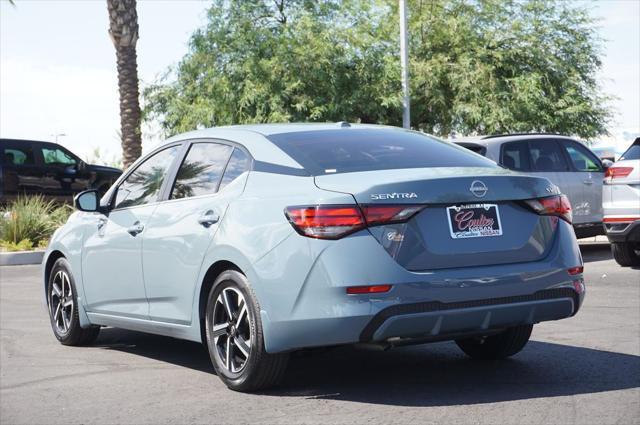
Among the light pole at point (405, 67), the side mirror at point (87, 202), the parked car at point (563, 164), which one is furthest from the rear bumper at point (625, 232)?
the light pole at point (405, 67)

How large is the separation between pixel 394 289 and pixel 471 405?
776mm

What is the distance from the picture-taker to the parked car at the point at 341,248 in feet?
19.6

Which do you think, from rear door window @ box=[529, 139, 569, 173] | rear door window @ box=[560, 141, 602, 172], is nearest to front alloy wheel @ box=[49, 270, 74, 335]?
rear door window @ box=[529, 139, 569, 173]

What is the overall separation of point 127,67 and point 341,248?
63.2ft

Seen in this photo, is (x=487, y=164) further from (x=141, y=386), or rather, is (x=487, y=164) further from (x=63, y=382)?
(x=63, y=382)

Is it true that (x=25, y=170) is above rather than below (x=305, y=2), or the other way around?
below

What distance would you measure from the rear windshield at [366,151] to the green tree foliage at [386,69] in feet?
68.7

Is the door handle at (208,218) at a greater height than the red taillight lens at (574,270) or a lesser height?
greater

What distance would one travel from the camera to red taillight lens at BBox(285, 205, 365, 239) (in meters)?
5.96

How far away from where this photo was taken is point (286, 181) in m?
6.42

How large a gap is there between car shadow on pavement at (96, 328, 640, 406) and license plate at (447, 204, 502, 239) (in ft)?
3.04

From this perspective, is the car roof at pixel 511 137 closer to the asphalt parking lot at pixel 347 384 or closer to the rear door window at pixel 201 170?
the asphalt parking lot at pixel 347 384

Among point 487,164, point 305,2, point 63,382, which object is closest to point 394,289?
point 487,164

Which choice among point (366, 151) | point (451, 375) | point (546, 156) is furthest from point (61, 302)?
point (546, 156)
